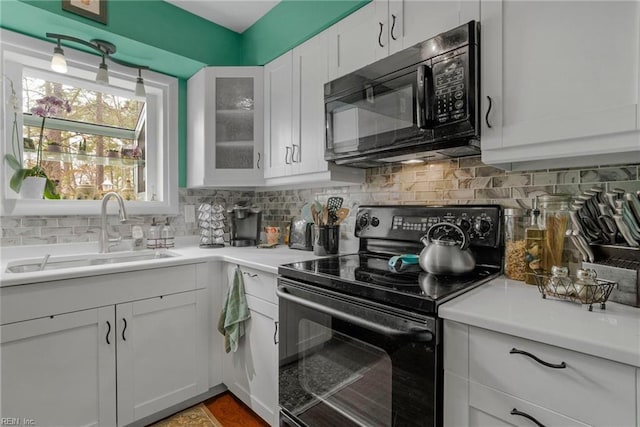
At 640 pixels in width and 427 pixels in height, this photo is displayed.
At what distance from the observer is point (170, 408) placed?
1.77 metres

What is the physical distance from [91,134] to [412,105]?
7.23 ft

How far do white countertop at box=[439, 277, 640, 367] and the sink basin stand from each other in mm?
1823

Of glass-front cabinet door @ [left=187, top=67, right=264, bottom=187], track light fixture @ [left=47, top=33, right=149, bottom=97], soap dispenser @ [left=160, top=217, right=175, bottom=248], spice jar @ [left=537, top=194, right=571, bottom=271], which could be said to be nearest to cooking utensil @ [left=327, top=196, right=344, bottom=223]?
glass-front cabinet door @ [left=187, top=67, right=264, bottom=187]

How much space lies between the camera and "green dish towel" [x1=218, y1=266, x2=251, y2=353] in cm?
170

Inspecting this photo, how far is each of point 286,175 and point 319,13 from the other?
0.96 meters

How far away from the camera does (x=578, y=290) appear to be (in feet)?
2.88

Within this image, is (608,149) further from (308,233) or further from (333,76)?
(308,233)

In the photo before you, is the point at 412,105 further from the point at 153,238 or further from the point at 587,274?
the point at 153,238

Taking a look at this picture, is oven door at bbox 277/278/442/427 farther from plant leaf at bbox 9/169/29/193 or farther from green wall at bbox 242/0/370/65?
plant leaf at bbox 9/169/29/193

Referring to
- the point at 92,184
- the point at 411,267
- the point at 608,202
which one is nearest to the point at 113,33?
the point at 92,184

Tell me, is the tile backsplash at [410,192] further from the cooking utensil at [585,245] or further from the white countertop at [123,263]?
the cooking utensil at [585,245]

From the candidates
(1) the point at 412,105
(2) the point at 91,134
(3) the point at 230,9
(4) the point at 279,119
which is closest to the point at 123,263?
(2) the point at 91,134

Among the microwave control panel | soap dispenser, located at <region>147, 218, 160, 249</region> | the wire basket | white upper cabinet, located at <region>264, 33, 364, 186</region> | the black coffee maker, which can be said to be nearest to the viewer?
the wire basket

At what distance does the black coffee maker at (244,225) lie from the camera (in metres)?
2.34
